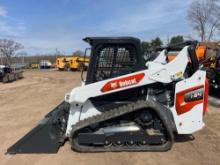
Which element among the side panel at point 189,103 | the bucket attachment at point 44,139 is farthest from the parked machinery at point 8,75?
the side panel at point 189,103

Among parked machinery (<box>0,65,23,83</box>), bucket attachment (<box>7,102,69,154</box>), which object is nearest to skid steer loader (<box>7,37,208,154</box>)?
bucket attachment (<box>7,102,69,154</box>)

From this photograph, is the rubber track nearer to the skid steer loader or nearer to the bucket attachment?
the skid steer loader

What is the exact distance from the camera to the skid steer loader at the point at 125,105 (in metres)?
Result: 5.61

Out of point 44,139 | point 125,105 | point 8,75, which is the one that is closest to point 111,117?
point 125,105

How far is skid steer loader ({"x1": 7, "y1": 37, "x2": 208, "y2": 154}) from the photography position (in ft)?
18.4

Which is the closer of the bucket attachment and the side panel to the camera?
the bucket attachment

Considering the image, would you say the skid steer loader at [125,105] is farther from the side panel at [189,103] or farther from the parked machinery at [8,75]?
the parked machinery at [8,75]

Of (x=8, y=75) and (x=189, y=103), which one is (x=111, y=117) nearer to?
(x=189, y=103)

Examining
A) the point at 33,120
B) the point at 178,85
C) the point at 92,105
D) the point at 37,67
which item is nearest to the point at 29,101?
the point at 33,120

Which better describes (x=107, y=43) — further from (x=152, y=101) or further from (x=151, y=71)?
(x=152, y=101)

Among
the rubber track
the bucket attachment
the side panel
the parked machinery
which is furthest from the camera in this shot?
the parked machinery

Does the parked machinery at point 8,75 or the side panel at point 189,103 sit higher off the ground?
the side panel at point 189,103

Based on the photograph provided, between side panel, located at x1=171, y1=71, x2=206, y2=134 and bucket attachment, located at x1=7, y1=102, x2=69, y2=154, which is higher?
side panel, located at x1=171, y1=71, x2=206, y2=134

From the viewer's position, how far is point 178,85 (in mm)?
5773
